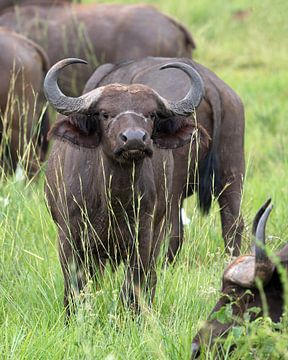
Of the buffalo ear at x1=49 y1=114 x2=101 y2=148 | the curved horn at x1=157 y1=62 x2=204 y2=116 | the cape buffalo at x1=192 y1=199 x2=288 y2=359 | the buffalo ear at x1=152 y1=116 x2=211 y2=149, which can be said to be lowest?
the cape buffalo at x1=192 y1=199 x2=288 y2=359

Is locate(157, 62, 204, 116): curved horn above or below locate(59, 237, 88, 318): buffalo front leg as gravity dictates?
above

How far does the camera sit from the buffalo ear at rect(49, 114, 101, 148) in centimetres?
620

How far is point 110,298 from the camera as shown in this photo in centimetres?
616

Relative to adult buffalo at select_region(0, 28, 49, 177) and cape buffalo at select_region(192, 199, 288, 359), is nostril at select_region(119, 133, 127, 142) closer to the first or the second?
cape buffalo at select_region(192, 199, 288, 359)

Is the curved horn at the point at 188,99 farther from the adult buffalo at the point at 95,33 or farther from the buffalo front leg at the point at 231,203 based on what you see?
the adult buffalo at the point at 95,33

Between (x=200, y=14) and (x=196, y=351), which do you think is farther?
(x=200, y=14)

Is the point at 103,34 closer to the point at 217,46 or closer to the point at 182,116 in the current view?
the point at 217,46

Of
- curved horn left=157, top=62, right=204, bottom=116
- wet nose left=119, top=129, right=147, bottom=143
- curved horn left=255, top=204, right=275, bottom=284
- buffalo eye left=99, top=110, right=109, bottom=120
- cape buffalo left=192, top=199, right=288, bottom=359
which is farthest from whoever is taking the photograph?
curved horn left=157, top=62, right=204, bottom=116

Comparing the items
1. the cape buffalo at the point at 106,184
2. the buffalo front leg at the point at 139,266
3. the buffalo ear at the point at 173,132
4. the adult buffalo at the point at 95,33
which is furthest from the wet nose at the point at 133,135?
the adult buffalo at the point at 95,33

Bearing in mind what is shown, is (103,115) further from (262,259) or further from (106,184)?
(262,259)

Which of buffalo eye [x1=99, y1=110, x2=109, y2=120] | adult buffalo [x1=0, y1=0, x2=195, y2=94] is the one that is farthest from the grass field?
adult buffalo [x1=0, y1=0, x2=195, y2=94]

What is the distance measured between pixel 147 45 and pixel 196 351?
737 cm

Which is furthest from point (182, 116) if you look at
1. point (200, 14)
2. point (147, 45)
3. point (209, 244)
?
point (200, 14)

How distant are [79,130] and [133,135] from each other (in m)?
0.63
